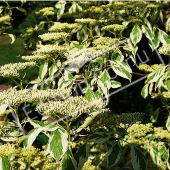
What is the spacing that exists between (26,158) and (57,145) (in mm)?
646

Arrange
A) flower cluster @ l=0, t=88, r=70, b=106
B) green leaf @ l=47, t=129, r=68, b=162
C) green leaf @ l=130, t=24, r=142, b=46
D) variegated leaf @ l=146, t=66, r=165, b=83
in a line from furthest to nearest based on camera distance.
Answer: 1. green leaf @ l=130, t=24, r=142, b=46
2. variegated leaf @ l=146, t=66, r=165, b=83
3. flower cluster @ l=0, t=88, r=70, b=106
4. green leaf @ l=47, t=129, r=68, b=162

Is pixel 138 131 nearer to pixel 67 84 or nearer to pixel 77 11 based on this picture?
pixel 67 84

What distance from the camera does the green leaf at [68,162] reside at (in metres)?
1.21

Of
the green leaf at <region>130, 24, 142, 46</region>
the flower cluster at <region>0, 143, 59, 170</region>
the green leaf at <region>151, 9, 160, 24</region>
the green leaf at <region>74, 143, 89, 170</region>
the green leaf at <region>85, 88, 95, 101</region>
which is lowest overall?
the flower cluster at <region>0, 143, 59, 170</region>

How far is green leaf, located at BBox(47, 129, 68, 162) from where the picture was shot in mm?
1132

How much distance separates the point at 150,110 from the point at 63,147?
218 centimetres

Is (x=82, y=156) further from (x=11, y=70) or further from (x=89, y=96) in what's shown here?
(x=11, y=70)

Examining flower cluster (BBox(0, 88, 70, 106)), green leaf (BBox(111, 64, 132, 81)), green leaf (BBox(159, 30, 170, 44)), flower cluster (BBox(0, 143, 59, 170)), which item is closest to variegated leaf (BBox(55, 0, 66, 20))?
green leaf (BBox(159, 30, 170, 44))

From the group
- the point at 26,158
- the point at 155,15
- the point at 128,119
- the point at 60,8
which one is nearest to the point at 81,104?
the point at 128,119

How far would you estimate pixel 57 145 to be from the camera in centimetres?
114

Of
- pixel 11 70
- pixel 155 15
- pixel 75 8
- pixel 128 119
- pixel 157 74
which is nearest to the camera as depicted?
pixel 128 119

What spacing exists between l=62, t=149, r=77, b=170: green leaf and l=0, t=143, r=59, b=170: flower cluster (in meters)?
0.45

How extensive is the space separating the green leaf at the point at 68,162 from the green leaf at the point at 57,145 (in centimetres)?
9

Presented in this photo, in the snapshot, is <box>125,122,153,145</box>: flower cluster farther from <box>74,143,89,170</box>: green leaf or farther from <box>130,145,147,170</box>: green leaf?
<box>74,143,89,170</box>: green leaf
